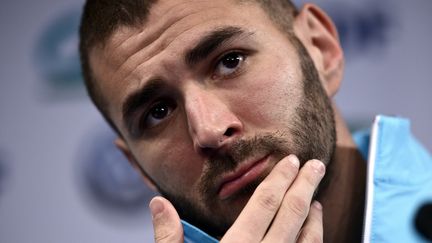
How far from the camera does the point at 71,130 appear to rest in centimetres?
208

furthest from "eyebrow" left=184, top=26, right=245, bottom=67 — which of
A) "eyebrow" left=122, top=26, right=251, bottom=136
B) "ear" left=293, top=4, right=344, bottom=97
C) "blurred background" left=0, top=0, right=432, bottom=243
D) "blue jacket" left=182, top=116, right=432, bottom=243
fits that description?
"blurred background" left=0, top=0, right=432, bottom=243

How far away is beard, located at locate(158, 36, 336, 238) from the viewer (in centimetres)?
97

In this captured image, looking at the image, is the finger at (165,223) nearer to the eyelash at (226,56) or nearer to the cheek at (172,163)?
the cheek at (172,163)

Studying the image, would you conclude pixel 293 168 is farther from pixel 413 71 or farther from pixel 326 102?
pixel 413 71

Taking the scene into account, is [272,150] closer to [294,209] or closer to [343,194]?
[294,209]

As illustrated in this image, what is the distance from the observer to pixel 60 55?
215 centimetres

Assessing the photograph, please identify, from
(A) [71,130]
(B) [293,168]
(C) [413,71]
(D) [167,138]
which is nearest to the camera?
(B) [293,168]

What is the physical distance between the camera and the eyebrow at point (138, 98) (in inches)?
42.9

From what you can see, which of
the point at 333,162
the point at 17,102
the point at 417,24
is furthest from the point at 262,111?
the point at 17,102

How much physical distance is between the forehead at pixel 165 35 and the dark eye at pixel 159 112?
70 mm

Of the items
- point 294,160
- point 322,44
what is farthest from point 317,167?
point 322,44

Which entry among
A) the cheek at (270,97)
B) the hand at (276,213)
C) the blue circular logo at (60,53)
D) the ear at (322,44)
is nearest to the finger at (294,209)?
the hand at (276,213)

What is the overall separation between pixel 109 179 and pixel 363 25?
3.91 ft

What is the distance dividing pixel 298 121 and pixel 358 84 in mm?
973
